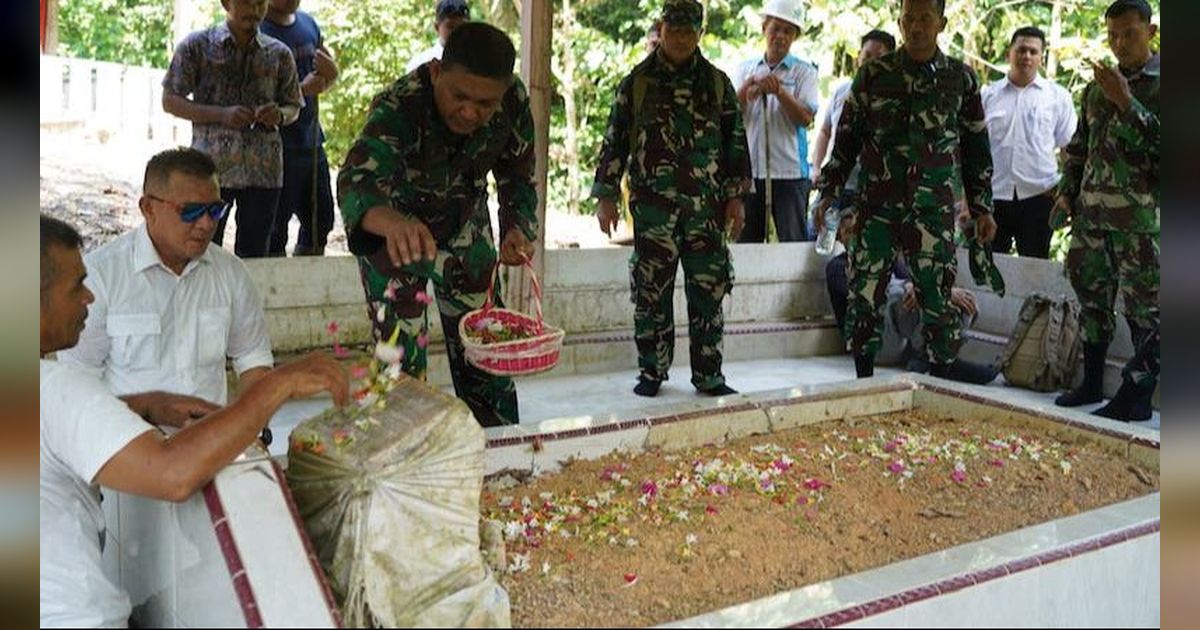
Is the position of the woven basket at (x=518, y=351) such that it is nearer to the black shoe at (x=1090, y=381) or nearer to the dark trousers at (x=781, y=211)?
the black shoe at (x=1090, y=381)

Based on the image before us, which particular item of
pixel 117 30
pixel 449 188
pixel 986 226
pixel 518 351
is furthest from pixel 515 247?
pixel 117 30

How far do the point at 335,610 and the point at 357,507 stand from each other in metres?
0.25

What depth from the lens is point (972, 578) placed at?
3.00 meters

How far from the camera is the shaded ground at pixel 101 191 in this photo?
770 centimetres

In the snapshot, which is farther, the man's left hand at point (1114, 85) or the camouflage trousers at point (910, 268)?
the camouflage trousers at point (910, 268)

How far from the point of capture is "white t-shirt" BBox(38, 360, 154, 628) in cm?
244

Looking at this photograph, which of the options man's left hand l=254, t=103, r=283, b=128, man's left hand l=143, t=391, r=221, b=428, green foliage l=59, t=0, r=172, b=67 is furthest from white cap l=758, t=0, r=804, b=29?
man's left hand l=143, t=391, r=221, b=428

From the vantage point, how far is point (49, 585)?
2.46 meters

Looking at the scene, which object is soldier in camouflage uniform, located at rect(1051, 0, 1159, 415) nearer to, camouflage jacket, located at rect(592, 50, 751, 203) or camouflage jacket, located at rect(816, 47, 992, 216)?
camouflage jacket, located at rect(816, 47, 992, 216)

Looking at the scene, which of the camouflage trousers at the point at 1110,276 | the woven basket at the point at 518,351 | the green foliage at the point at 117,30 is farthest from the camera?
the green foliage at the point at 117,30

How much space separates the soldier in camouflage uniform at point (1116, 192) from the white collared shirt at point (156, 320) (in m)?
4.16

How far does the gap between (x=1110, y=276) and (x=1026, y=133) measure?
192 centimetres

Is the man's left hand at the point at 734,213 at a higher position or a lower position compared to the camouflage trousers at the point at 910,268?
higher

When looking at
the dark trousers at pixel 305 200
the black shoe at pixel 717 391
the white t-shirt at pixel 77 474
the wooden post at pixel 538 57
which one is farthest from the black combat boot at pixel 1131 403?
the white t-shirt at pixel 77 474
